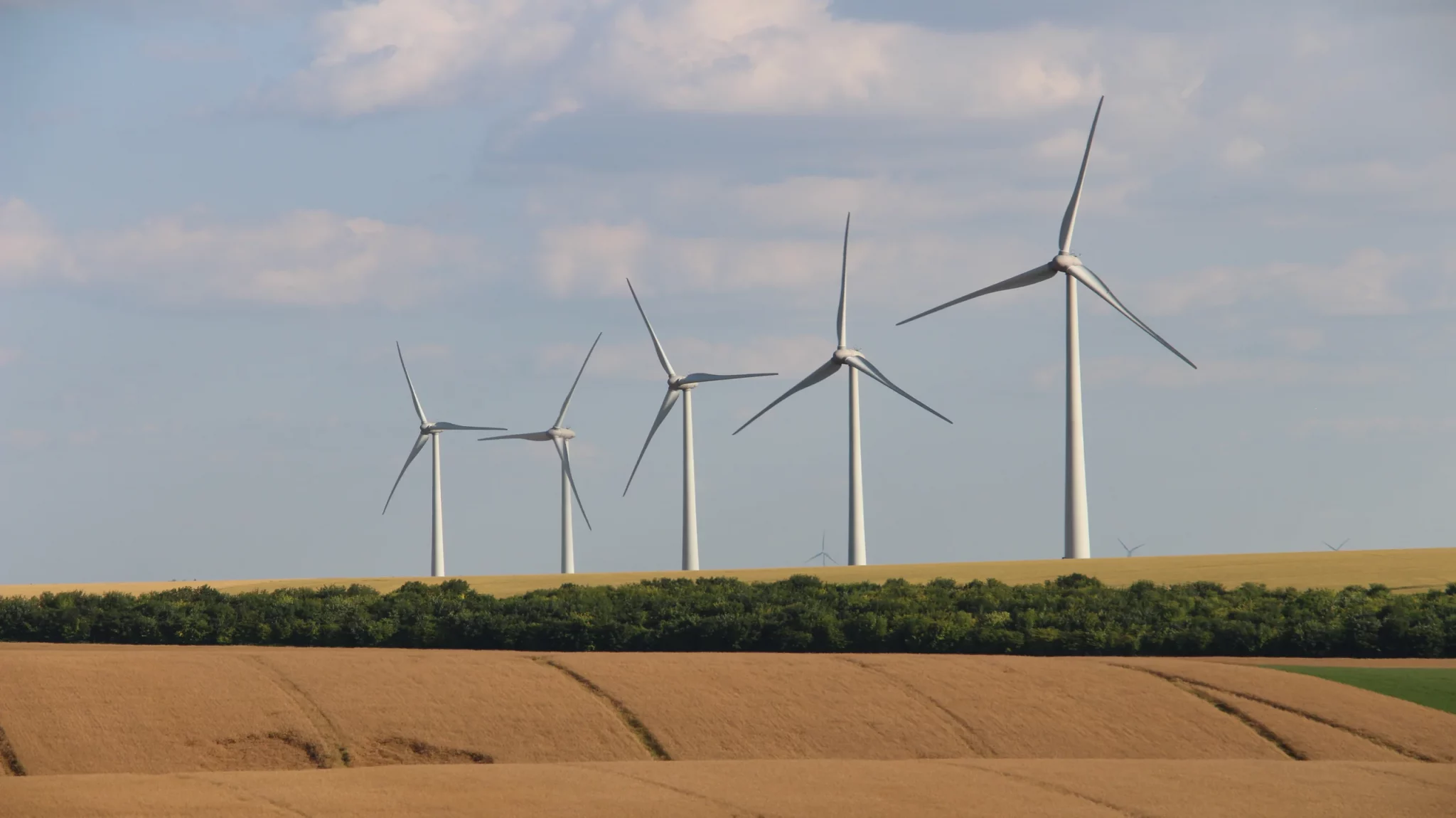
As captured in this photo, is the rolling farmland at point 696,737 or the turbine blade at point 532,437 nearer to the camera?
the rolling farmland at point 696,737

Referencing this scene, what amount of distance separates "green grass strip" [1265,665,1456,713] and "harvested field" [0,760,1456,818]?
7200 mm

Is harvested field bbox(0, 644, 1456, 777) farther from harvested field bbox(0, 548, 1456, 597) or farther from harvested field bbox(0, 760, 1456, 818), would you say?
harvested field bbox(0, 548, 1456, 597)

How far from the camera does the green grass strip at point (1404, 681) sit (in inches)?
1195

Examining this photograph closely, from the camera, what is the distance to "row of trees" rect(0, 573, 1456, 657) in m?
41.0

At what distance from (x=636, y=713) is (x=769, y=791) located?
6024 millimetres

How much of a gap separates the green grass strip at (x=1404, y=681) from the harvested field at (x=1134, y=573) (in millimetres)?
28781

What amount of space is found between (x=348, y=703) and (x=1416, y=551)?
73752 millimetres

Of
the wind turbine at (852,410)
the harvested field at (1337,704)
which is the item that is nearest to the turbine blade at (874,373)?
the wind turbine at (852,410)

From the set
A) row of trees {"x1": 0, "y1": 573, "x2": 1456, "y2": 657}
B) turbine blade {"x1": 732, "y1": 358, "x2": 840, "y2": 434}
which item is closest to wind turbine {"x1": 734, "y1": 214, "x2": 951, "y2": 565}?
turbine blade {"x1": 732, "y1": 358, "x2": 840, "y2": 434}

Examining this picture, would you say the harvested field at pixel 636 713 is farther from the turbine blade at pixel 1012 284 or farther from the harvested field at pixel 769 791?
the turbine blade at pixel 1012 284

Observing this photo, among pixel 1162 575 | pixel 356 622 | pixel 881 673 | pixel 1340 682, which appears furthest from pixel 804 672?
pixel 1162 575

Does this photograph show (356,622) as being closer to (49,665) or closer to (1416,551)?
(49,665)

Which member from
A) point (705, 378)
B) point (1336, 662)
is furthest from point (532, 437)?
point (1336, 662)

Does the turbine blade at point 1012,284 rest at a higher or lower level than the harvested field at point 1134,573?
higher
